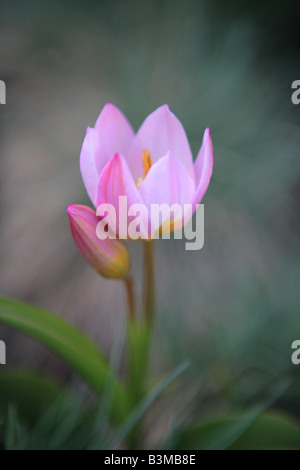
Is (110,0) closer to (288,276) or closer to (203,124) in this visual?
(203,124)

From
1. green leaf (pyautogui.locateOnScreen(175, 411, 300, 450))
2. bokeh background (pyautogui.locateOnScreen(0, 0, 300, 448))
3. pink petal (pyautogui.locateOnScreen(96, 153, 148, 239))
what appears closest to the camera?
pink petal (pyautogui.locateOnScreen(96, 153, 148, 239))

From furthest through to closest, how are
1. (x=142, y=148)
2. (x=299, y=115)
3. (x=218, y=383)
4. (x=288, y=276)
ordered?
(x=299, y=115), (x=288, y=276), (x=218, y=383), (x=142, y=148)

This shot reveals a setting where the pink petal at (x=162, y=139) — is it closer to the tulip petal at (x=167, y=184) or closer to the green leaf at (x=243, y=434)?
the tulip petal at (x=167, y=184)

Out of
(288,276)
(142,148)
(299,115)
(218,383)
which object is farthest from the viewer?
(299,115)

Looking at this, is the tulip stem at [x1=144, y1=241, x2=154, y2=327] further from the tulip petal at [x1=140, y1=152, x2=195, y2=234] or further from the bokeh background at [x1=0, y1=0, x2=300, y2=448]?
the bokeh background at [x1=0, y1=0, x2=300, y2=448]

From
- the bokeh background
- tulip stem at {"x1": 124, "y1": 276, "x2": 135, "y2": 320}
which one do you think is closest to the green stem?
tulip stem at {"x1": 124, "y1": 276, "x2": 135, "y2": 320}

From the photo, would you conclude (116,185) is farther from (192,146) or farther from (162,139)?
(192,146)

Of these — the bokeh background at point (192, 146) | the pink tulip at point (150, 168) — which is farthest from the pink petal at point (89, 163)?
the bokeh background at point (192, 146)
